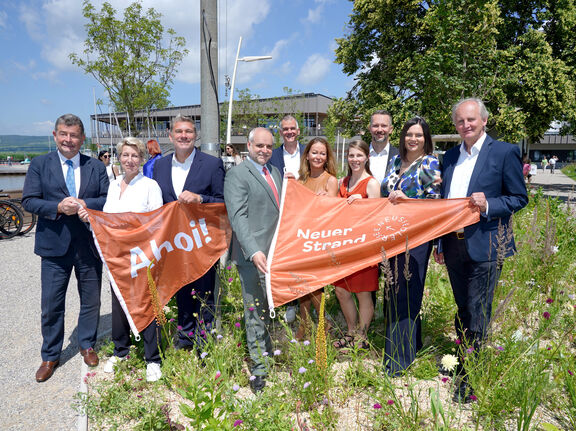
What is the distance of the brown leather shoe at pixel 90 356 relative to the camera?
3.93 m

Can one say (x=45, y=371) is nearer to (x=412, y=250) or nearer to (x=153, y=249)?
(x=153, y=249)

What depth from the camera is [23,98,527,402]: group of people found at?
3.08m

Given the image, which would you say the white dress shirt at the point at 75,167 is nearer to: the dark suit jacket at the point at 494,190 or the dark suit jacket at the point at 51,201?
the dark suit jacket at the point at 51,201

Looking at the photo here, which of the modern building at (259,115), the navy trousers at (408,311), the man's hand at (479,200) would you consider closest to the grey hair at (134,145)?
the navy trousers at (408,311)

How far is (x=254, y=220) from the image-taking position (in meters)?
3.43

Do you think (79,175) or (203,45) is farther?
(203,45)

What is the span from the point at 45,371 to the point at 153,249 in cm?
166

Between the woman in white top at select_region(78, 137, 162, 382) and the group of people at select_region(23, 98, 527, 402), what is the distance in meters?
0.01

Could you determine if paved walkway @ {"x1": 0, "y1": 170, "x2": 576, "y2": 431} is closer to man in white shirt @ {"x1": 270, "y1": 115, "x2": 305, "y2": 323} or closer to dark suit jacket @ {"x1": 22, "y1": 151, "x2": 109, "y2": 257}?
A: dark suit jacket @ {"x1": 22, "y1": 151, "x2": 109, "y2": 257}

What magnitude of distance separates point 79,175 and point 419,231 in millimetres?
3466

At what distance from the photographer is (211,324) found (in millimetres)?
3998

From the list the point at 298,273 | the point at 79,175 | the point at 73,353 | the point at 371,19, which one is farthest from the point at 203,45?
the point at 371,19

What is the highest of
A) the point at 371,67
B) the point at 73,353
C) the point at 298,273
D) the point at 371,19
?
the point at 371,19

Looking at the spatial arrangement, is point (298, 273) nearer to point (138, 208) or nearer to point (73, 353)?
point (138, 208)
